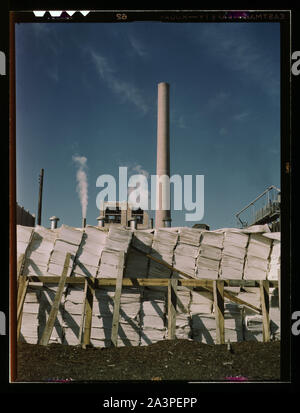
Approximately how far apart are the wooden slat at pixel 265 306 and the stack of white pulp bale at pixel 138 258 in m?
2.78

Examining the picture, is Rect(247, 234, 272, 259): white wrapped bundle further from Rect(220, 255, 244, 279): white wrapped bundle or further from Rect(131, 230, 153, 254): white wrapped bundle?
Rect(131, 230, 153, 254): white wrapped bundle

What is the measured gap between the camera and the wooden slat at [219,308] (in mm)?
8202

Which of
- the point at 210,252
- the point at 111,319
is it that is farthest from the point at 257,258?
the point at 111,319

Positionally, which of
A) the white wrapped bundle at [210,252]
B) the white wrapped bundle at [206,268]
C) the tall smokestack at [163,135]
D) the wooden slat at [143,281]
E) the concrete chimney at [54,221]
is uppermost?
the tall smokestack at [163,135]

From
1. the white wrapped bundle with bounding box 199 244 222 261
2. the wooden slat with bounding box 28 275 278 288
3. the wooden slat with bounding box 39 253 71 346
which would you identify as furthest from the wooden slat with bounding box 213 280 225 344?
the wooden slat with bounding box 39 253 71 346

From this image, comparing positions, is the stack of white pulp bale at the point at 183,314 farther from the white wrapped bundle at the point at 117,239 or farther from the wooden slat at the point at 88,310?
the wooden slat at the point at 88,310

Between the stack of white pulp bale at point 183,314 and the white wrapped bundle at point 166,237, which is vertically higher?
the white wrapped bundle at point 166,237

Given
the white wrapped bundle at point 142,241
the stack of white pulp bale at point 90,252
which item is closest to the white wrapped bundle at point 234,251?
the white wrapped bundle at point 142,241

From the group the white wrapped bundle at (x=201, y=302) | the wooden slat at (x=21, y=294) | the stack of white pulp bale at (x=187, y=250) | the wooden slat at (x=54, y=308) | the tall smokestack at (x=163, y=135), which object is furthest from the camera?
the tall smokestack at (x=163, y=135)

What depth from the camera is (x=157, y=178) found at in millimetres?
24672

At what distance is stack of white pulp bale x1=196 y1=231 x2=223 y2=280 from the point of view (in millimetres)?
9539

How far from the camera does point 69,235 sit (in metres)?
9.45
